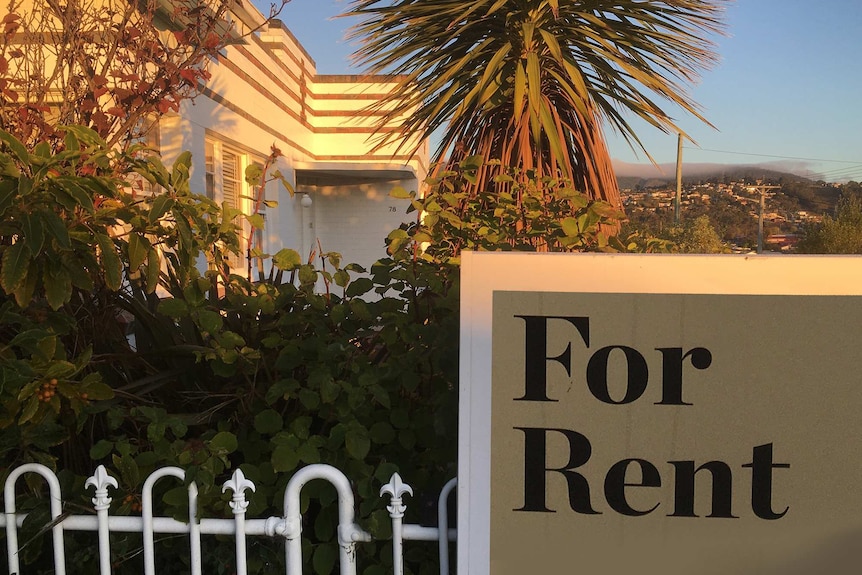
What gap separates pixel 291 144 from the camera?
8.95 meters

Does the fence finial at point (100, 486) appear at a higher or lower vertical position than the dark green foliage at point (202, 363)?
lower

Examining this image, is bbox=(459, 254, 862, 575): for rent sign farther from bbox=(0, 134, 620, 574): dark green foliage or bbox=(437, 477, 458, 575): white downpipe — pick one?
bbox=(0, 134, 620, 574): dark green foliage

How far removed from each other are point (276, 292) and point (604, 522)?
3.33ft

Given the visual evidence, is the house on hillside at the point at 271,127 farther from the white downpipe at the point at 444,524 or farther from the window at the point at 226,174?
the white downpipe at the point at 444,524

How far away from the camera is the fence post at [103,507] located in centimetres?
141

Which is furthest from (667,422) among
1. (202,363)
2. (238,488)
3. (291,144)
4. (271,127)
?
(291,144)

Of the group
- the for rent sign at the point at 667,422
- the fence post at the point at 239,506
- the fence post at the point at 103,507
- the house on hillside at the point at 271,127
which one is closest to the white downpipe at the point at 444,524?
the for rent sign at the point at 667,422

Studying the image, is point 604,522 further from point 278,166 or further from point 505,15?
point 278,166

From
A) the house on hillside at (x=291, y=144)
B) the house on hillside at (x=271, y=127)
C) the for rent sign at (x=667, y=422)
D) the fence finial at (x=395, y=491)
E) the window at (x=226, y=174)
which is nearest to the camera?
the for rent sign at (x=667, y=422)

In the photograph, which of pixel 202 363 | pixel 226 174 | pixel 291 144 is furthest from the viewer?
pixel 291 144

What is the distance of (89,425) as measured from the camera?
1.71 metres

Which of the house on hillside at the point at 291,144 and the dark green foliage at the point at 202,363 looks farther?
the house on hillside at the point at 291,144

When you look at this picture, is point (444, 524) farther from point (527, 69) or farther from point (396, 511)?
point (527, 69)

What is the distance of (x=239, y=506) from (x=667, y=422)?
0.95 metres
